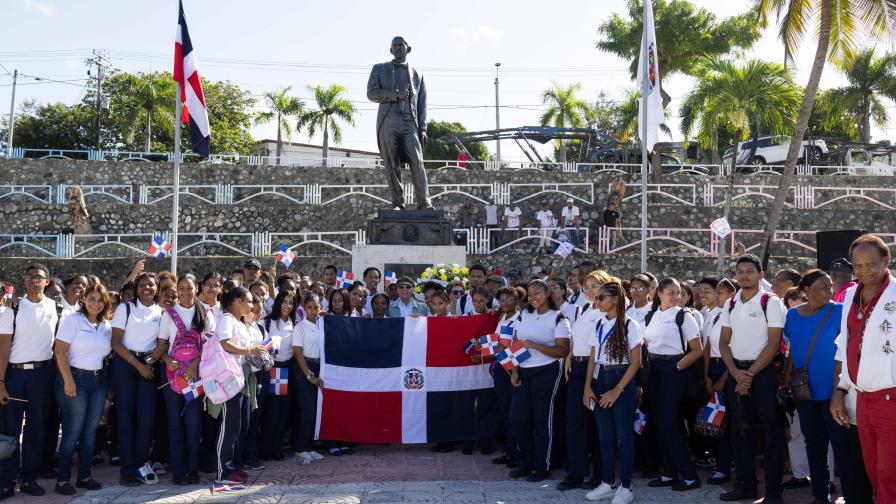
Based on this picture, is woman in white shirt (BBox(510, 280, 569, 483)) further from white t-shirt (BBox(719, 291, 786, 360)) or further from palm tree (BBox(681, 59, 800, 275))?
palm tree (BBox(681, 59, 800, 275))

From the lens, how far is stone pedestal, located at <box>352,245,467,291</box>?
37.5ft

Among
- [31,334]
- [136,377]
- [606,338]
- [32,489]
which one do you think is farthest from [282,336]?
[606,338]

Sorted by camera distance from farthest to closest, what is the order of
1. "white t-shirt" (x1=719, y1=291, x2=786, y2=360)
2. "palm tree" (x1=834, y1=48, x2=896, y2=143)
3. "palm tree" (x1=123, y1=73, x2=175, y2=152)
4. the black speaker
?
"palm tree" (x1=123, y1=73, x2=175, y2=152) < "palm tree" (x1=834, y1=48, x2=896, y2=143) < the black speaker < "white t-shirt" (x1=719, y1=291, x2=786, y2=360)

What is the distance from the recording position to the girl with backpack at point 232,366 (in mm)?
6555

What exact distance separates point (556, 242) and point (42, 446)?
14.1m

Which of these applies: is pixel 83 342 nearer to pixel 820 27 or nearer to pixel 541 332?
pixel 541 332

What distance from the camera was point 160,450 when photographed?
722 cm

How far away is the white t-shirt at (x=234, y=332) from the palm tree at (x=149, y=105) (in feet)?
106

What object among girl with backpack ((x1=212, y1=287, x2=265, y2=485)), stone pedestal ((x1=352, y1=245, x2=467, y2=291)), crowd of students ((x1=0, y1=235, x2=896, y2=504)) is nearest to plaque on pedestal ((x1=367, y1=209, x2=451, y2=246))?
stone pedestal ((x1=352, y1=245, x2=467, y2=291))

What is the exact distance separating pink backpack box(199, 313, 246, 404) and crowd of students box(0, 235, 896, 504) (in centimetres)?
2

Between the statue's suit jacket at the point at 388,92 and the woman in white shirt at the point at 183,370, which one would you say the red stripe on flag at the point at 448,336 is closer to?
the woman in white shirt at the point at 183,370

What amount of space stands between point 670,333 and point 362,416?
10.2 feet

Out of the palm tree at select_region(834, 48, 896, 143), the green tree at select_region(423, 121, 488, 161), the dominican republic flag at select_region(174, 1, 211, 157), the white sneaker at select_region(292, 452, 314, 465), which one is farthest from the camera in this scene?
the green tree at select_region(423, 121, 488, 161)

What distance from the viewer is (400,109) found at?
11383 millimetres
